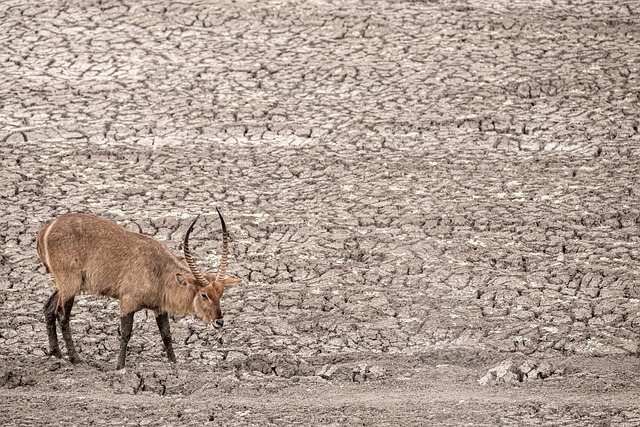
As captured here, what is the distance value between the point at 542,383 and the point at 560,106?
18.2 ft

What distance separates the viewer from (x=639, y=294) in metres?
10.5

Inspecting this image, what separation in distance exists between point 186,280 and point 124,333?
71 centimetres

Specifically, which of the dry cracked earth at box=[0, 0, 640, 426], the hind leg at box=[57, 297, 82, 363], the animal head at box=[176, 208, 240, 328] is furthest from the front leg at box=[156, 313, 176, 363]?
the hind leg at box=[57, 297, 82, 363]

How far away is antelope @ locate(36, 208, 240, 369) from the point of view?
921cm

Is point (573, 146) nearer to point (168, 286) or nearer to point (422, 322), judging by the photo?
point (422, 322)

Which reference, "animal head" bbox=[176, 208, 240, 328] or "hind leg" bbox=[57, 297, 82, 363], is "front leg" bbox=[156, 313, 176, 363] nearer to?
"animal head" bbox=[176, 208, 240, 328]

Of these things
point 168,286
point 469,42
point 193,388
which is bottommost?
point 193,388

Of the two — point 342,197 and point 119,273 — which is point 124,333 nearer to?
point 119,273

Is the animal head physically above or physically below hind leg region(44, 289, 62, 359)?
above

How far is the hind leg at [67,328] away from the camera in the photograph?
30.6 feet

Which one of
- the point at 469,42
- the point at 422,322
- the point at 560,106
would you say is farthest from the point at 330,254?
the point at 469,42

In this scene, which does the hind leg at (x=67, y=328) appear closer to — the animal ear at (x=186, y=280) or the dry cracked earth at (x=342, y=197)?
the dry cracked earth at (x=342, y=197)

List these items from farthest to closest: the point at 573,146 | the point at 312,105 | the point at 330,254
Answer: the point at 312,105, the point at 573,146, the point at 330,254

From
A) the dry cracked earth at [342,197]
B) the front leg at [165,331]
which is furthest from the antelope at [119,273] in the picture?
the dry cracked earth at [342,197]
